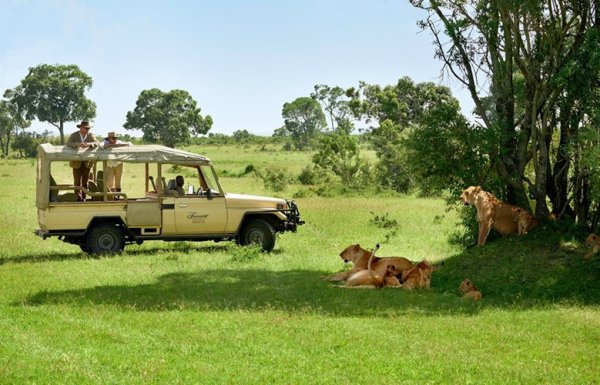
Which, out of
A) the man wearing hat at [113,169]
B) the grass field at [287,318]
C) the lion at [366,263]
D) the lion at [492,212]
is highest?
the man wearing hat at [113,169]

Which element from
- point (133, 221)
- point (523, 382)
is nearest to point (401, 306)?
point (523, 382)

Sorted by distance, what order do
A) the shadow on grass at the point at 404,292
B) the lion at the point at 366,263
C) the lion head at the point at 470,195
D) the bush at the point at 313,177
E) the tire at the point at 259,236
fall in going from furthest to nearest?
the bush at the point at 313,177 < the tire at the point at 259,236 < the lion head at the point at 470,195 < the lion at the point at 366,263 < the shadow on grass at the point at 404,292

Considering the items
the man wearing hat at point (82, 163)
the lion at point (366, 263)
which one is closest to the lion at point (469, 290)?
the lion at point (366, 263)

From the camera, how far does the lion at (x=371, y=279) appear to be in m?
13.2

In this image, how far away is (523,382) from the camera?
7789 millimetres

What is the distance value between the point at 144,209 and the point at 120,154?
1182 mm

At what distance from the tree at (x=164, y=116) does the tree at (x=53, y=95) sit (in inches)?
311

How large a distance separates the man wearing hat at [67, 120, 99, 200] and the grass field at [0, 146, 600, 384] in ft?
5.07

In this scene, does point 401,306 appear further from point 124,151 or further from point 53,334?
point 124,151

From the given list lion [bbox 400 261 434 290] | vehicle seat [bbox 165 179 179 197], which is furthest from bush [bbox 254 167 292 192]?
lion [bbox 400 261 434 290]

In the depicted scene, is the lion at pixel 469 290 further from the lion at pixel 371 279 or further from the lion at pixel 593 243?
the lion at pixel 593 243

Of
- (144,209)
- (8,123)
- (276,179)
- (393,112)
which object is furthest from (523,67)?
(8,123)

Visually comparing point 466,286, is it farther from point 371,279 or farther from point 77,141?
point 77,141

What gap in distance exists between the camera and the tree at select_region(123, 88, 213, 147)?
97000 mm
